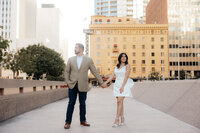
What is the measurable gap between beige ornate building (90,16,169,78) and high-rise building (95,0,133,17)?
42.9 metres

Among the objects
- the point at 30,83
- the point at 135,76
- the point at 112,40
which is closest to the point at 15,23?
the point at 112,40

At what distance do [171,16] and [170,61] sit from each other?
50.0 feet

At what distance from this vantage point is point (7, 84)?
6.39 meters

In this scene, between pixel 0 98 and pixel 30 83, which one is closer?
pixel 0 98

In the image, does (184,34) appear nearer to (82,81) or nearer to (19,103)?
(19,103)

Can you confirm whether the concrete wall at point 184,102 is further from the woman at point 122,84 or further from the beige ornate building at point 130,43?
the beige ornate building at point 130,43

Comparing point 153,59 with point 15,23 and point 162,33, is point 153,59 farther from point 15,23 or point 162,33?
point 15,23

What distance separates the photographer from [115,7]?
127062 mm

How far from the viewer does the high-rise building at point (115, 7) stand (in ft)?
413

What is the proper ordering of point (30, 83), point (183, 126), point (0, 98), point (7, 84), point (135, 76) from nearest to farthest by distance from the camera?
point (183, 126)
point (0, 98)
point (7, 84)
point (30, 83)
point (135, 76)

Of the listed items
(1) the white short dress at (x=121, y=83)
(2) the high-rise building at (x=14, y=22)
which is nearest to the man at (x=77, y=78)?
(1) the white short dress at (x=121, y=83)

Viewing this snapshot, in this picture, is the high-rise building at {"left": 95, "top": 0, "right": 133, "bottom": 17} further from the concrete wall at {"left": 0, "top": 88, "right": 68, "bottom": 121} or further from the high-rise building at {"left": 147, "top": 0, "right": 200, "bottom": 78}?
the concrete wall at {"left": 0, "top": 88, "right": 68, "bottom": 121}

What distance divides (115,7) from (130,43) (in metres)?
47.6

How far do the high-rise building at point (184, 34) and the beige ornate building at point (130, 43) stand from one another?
238 cm
